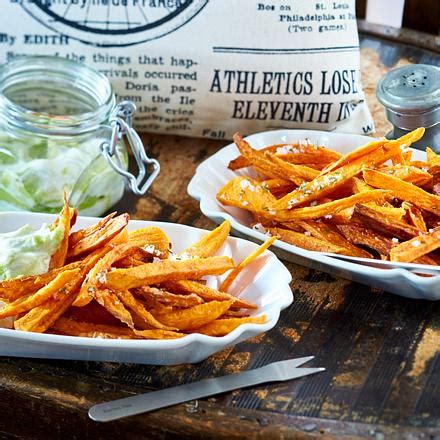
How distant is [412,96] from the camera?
1.65m

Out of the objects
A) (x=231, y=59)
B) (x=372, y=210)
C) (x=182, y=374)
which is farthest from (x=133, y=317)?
(x=231, y=59)

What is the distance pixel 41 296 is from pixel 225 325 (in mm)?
244

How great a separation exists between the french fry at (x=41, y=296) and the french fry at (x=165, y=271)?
0.06 metres

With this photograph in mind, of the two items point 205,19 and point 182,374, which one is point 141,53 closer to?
point 205,19

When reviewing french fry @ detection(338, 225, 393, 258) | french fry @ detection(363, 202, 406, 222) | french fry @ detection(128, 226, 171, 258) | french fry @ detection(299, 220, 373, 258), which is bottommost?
french fry @ detection(299, 220, 373, 258)

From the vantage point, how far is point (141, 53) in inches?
72.4

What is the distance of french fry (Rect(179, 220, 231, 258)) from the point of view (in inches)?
55.9

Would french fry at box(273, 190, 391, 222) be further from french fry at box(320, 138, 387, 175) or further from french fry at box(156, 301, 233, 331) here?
french fry at box(156, 301, 233, 331)

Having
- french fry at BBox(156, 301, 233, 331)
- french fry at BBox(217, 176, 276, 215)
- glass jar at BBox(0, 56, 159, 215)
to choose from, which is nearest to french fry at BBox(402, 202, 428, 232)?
french fry at BBox(217, 176, 276, 215)

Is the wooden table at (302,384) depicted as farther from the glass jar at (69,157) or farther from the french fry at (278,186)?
the glass jar at (69,157)

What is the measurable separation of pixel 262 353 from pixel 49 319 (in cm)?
30

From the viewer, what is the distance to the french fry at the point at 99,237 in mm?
1384

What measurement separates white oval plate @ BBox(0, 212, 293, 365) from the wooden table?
0.03 meters

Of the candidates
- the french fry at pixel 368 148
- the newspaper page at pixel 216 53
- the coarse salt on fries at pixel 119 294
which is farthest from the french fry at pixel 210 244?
the newspaper page at pixel 216 53
